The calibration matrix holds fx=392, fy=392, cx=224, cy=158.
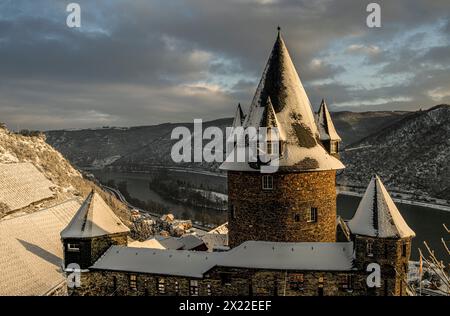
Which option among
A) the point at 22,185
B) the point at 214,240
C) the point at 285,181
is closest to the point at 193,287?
the point at 285,181

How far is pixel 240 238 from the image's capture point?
20094mm

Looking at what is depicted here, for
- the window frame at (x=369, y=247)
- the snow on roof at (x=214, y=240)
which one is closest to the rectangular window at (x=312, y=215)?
the window frame at (x=369, y=247)

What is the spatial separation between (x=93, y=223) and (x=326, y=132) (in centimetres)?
1340

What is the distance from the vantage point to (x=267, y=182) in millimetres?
19328

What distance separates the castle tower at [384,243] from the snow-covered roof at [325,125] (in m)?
5.00

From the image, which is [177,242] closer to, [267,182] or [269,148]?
[267,182]

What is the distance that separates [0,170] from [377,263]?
157ft

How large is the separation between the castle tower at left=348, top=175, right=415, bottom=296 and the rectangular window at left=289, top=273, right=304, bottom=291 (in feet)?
8.38

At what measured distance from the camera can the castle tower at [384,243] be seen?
657 inches

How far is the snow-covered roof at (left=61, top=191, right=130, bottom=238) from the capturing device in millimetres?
20219

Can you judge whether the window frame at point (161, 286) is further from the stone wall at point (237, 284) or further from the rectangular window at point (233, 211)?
the rectangular window at point (233, 211)

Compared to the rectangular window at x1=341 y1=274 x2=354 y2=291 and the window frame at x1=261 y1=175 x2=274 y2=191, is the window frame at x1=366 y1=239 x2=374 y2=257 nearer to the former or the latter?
the rectangular window at x1=341 y1=274 x2=354 y2=291

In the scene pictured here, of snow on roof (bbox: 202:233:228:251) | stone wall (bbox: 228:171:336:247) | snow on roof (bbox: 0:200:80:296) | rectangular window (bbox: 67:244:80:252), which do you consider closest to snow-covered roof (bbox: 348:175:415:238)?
stone wall (bbox: 228:171:336:247)
